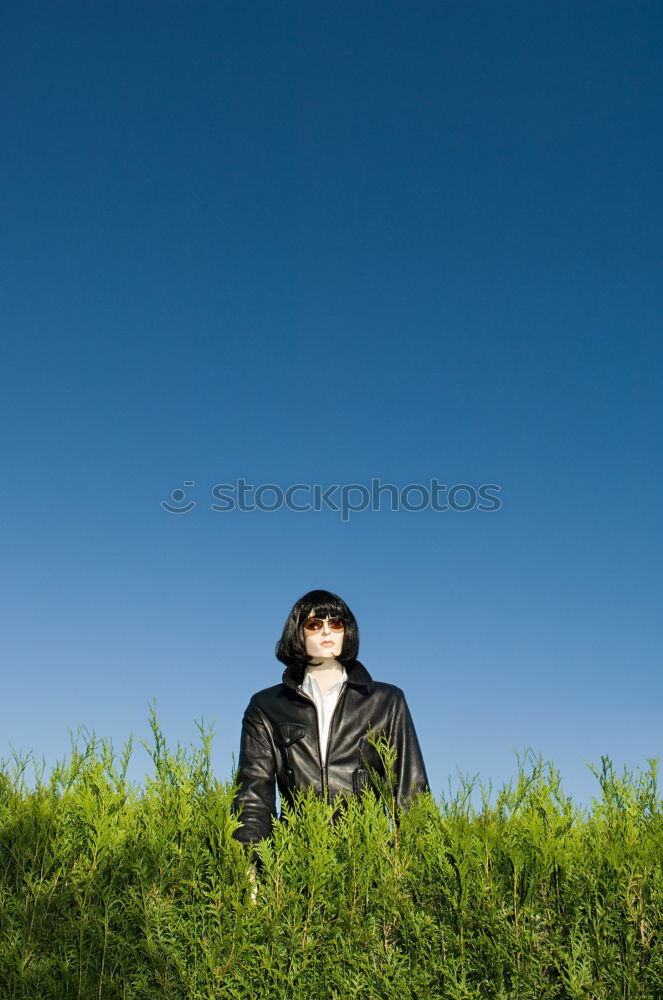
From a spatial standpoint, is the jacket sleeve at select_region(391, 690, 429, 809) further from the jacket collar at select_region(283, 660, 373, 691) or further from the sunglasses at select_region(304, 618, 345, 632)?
the sunglasses at select_region(304, 618, 345, 632)

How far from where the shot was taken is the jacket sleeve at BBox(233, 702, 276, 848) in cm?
587

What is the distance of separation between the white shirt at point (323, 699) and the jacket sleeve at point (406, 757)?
490 mm

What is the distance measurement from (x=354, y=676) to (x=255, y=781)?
1144 millimetres

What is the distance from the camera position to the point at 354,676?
6707mm

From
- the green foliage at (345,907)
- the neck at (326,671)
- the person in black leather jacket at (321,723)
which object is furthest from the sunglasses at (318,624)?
the green foliage at (345,907)

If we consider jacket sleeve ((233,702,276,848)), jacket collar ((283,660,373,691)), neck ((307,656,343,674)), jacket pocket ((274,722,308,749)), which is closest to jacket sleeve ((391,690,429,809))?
jacket collar ((283,660,373,691))

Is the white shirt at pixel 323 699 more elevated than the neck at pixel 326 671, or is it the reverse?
the neck at pixel 326 671

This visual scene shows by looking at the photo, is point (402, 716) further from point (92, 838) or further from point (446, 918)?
point (92, 838)

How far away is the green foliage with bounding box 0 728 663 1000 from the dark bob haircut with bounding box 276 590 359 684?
1.12 meters

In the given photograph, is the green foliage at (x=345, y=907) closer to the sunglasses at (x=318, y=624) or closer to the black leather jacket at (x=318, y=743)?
the black leather jacket at (x=318, y=743)

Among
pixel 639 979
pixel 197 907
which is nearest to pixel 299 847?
pixel 197 907

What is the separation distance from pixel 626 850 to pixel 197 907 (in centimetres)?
285

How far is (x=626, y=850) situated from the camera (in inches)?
217

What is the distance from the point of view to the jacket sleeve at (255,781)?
5.87 m
